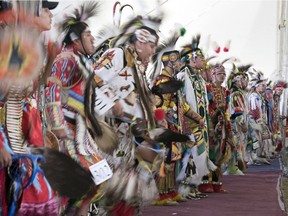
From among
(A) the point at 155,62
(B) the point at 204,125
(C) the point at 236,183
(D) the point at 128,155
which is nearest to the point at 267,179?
(C) the point at 236,183

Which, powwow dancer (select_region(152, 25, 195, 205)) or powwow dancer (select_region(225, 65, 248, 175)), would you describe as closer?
powwow dancer (select_region(152, 25, 195, 205))

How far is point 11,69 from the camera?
308 cm

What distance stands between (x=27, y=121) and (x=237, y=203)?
4049mm

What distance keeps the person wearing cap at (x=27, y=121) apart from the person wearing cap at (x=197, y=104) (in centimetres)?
401

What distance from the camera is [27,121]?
3.31m

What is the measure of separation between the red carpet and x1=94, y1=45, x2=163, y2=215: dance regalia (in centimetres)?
137

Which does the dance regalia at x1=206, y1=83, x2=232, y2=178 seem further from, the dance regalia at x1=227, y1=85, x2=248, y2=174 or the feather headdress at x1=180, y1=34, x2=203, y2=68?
the dance regalia at x1=227, y1=85, x2=248, y2=174

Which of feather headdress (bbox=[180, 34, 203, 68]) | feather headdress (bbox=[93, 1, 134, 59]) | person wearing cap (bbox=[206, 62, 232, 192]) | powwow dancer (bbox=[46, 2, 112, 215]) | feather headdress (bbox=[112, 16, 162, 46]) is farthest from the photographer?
person wearing cap (bbox=[206, 62, 232, 192])

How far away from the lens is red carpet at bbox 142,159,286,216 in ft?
20.6

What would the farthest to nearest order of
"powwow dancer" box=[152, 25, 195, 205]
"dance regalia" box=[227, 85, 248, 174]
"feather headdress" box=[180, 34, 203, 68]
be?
"dance regalia" box=[227, 85, 248, 174] < "feather headdress" box=[180, 34, 203, 68] < "powwow dancer" box=[152, 25, 195, 205]

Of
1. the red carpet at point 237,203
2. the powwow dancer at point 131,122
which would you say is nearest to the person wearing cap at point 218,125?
the red carpet at point 237,203

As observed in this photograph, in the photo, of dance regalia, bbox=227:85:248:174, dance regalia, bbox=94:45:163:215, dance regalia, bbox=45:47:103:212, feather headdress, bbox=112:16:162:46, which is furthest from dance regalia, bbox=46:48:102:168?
dance regalia, bbox=227:85:248:174

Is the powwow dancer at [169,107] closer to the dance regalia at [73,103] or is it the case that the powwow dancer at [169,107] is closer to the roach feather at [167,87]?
the roach feather at [167,87]

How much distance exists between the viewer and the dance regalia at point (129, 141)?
4633 millimetres
